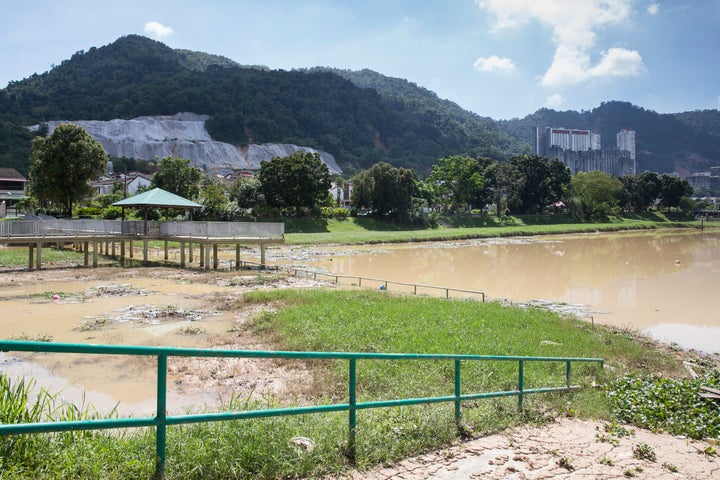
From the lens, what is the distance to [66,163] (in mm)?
41938

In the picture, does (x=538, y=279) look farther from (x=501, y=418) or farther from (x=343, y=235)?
(x=343, y=235)

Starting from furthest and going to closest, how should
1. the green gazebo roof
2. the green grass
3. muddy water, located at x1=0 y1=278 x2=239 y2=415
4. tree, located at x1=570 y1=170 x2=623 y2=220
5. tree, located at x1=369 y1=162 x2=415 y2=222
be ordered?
tree, located at x1=570 y1=170 x2=623 y2=220, tree, located at x1=369 y1=162 x2=415 y2=222, the green gazebo roof, the green grass, muddy water, located at x1=0 y1=278 x2=239 y2=415

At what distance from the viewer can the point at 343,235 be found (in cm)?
5584

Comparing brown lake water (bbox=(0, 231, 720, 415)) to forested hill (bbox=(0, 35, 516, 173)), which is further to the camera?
forested hill (bbox=(0, 35, 516, 173))

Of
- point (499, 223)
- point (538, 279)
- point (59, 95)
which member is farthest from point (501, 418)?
point (59, 95)

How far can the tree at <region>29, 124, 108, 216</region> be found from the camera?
4203cm

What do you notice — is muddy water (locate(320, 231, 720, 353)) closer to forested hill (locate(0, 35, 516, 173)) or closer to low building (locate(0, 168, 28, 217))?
low building (locate(0, 168, 28, 217))

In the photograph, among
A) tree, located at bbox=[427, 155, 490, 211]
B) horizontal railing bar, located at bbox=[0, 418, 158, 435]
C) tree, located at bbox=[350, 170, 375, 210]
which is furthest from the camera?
tree, located at bbox=[427, 155, 490, 211]

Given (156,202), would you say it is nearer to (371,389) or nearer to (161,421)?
(371,389)

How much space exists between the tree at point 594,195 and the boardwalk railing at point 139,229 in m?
74.9

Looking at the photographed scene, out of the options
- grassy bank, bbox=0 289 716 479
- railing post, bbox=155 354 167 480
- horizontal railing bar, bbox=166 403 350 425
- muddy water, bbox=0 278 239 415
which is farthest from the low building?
horizontal railing bar, bbox=166 403 350 425

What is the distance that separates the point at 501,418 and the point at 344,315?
7.98 m

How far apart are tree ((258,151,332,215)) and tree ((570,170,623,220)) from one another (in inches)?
2090

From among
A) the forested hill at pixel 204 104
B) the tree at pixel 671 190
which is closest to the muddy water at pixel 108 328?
the tree at pixel 671 190
